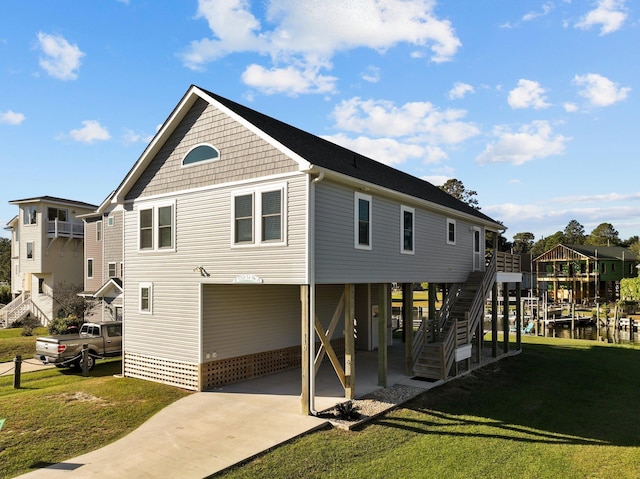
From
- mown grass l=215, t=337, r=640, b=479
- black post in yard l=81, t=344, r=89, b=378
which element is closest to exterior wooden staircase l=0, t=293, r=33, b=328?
black post in yard l=81, t=344, r=89, b=378

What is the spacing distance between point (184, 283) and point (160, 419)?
441 centimetres

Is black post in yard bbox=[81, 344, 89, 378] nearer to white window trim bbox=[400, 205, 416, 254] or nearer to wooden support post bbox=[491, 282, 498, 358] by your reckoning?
white window trim bbox=[400, 205, 416, 254]

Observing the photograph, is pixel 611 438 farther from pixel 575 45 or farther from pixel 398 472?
pixel 575 45

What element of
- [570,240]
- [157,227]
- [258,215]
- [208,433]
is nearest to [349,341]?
[258,215]

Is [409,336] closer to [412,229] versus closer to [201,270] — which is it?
[412,229]

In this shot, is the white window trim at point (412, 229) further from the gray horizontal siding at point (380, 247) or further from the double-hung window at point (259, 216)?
the double-hung window at point (259, 216)

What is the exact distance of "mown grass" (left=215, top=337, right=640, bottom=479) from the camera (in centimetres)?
848

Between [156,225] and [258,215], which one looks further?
[156,225]

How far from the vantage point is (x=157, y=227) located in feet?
49.8

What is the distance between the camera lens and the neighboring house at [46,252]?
33.2 meters

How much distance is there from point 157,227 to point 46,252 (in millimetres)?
23433

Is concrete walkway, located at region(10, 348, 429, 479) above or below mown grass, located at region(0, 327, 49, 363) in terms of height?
above

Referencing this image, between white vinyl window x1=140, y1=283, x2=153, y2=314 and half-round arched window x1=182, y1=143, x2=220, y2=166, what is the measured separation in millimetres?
4389

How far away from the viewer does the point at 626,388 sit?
1555cm
